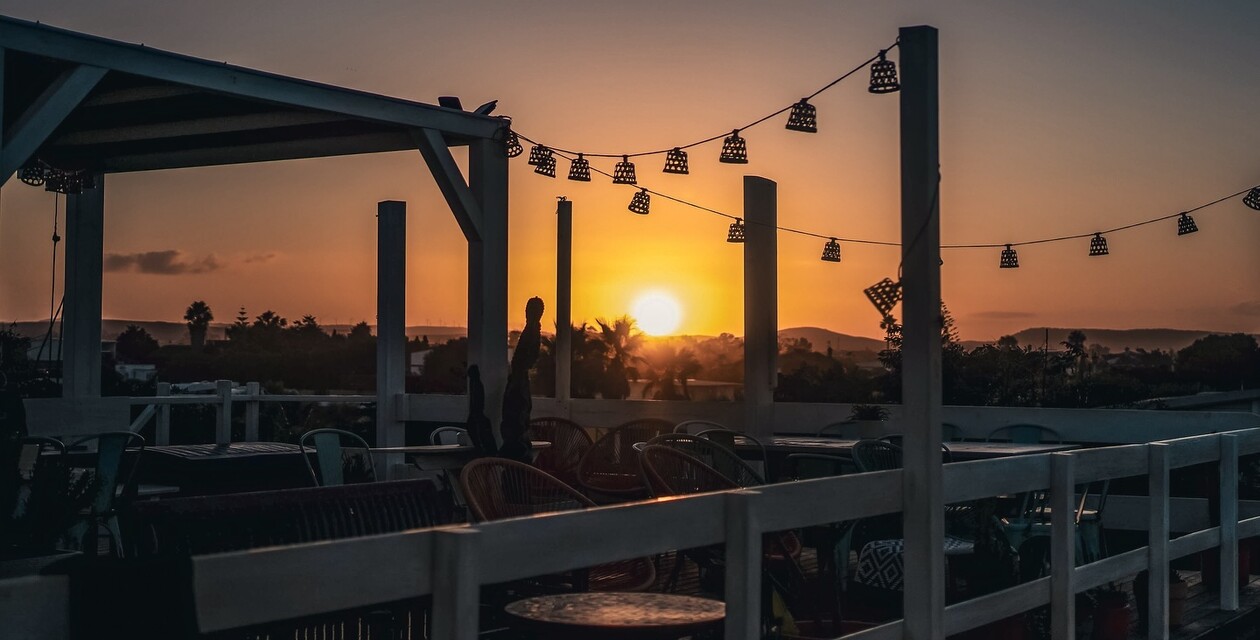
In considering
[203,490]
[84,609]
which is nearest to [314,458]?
[203,490]

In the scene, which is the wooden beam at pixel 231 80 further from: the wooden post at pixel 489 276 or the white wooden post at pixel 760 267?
the white wooden post at pixel 760 267

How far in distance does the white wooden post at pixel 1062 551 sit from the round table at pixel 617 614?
1.92 meters

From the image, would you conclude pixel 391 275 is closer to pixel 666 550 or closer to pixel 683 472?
pixel 683 472

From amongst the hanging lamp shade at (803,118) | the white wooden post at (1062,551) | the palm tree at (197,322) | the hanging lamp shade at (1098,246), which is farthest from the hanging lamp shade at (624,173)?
the palm tree at (197,322)

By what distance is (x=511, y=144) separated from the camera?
7984 millimetres

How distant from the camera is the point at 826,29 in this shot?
11.1 metres

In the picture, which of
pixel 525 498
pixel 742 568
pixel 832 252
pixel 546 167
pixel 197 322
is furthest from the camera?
pixel 197 322

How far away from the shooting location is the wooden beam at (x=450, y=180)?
25.2 ft

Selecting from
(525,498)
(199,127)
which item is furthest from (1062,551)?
(199,127)

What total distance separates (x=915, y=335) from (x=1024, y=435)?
593 cm

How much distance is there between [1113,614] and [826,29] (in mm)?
6515

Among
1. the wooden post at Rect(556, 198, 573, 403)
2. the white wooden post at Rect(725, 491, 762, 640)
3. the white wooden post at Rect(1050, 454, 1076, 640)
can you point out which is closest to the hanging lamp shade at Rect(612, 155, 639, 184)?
the wooden post at Rect(556, 198, 573, 403)

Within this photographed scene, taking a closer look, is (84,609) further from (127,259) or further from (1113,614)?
(127,259)

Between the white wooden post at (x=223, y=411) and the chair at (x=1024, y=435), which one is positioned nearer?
the chair at (x=1024, y=435)
